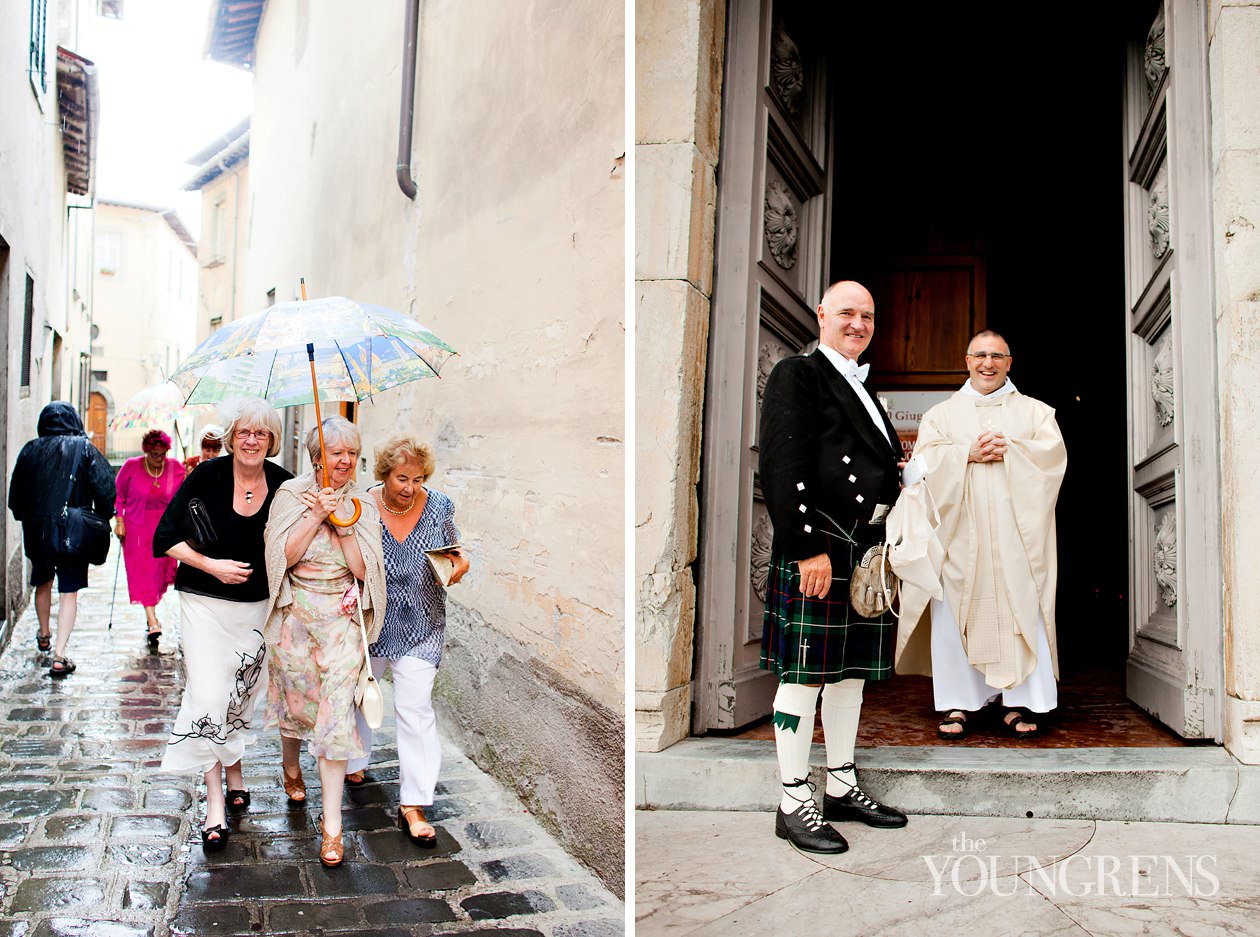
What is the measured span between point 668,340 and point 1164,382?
2.15 metres

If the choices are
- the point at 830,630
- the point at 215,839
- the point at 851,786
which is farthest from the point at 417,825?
the point at 830,630

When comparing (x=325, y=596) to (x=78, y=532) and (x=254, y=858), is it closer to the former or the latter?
(x=254, y=858)

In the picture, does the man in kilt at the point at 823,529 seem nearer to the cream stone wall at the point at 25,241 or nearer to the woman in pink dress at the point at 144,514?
the woman in pink dress at the point at 144,514

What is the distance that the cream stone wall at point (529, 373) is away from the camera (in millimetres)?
4230

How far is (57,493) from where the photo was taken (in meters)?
7.30

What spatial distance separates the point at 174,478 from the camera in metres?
8.00

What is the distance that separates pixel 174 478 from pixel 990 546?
226 inches

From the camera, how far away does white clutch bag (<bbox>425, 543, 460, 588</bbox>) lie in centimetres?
443

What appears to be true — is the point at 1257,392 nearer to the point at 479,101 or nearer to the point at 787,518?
the point at 787,518

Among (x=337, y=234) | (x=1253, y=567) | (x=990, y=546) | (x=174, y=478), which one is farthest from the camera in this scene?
(x=337, y=234)

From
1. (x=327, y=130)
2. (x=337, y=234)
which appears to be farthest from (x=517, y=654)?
(x=327, y=130)

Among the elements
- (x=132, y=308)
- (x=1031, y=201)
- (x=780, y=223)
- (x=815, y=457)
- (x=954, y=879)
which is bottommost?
(x=954, y=879)

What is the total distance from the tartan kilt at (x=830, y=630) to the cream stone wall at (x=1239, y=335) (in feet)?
4.51

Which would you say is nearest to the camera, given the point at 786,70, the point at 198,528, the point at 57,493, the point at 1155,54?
the point at 198,528
